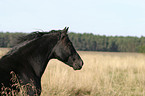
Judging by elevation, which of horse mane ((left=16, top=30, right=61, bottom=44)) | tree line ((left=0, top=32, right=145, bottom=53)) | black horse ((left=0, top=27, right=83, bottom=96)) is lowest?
black horse ((left=0, top=27, right=83, bottom=96))

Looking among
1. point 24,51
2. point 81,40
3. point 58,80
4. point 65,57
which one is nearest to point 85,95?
point 58,80

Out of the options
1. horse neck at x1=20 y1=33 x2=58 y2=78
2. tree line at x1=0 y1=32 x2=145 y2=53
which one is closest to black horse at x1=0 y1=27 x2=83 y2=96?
horse neck at x1=20 y1=33 x2=58 y2=78

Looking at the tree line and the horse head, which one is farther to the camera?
the tree line

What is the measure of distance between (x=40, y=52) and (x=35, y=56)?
0.13 metres

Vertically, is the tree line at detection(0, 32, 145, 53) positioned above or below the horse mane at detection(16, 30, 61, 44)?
above

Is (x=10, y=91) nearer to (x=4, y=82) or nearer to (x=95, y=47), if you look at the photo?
(x=4, y=82)

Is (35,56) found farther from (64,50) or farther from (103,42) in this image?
(103,42)

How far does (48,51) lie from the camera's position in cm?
393

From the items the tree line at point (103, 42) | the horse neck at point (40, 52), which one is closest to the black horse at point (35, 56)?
the horse neck at point (40, 52)

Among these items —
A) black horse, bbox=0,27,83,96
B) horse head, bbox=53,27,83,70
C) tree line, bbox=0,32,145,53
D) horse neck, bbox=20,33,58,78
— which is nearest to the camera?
black horse, bbox=0,27,83,96

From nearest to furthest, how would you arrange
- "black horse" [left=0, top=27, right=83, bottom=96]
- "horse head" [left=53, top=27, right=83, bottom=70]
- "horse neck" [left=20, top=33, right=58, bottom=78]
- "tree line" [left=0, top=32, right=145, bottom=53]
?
"black horse" [left=0, top=27, right=83, bottom=96], "horse neck" [left=20, top=33, right=58, bottom=78], "horse head" [left=53, top=27, right=83, bottom=70], "tree line" [left=0, top=32, right=145, bottom=53]

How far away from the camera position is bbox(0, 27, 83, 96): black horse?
3543 mm

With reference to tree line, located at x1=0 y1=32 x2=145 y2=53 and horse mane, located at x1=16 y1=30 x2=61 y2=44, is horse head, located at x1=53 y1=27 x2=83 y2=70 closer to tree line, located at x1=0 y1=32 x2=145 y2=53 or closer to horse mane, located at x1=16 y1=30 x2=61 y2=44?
horse mane, located at x1=16 y1=30 x2=61 y2=44

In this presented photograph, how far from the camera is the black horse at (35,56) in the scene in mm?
3543
